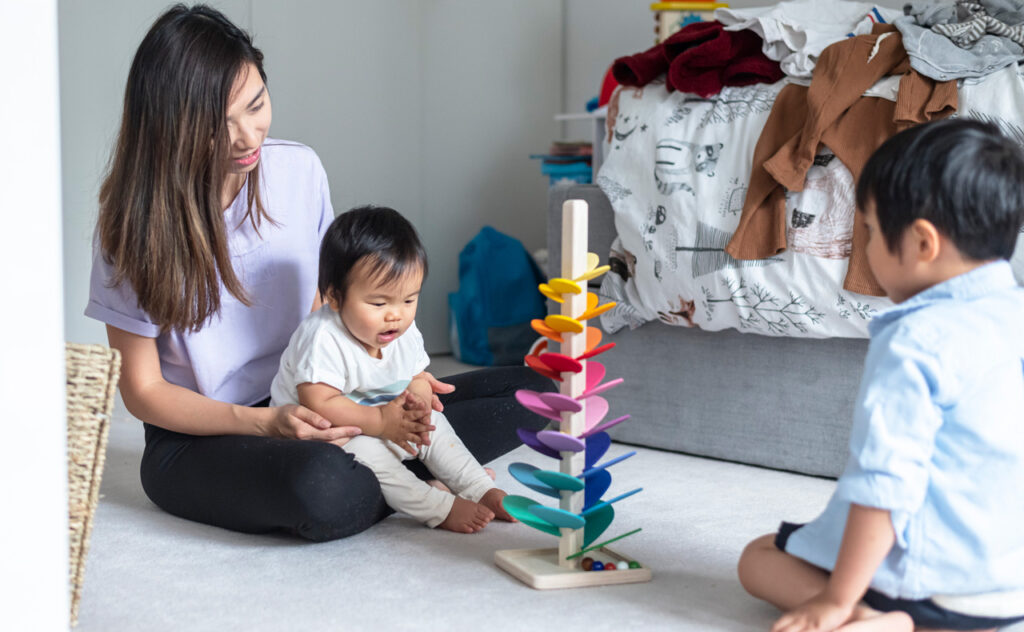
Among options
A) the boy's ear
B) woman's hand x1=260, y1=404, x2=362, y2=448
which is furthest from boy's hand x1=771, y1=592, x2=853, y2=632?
woman's hand x1=260, y1=404, x2=362, y2=448

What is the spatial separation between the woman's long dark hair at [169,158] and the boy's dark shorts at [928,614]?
0.94 metres

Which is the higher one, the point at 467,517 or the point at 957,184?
the point at 957,184

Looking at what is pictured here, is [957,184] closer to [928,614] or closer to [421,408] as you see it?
[928,614]

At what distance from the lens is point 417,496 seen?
1.42m

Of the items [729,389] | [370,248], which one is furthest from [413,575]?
[729,389]

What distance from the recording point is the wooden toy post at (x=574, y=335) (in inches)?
46.6

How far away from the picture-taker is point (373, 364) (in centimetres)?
145

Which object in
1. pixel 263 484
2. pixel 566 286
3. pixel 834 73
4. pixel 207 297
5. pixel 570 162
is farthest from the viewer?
pixel 570 162

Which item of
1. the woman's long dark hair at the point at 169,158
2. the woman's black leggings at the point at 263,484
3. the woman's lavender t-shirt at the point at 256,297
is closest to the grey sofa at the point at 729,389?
the woman's black leggings at the point at 263,484

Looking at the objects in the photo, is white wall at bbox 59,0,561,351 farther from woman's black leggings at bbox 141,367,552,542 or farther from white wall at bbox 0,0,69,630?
white wall at bbox 0,0,69,630

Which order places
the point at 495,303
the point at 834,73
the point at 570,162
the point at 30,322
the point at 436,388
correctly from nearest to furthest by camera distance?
1. the point at 30,322
2. the point at 436,388
3. the point at 834,73
4. the point at 570,162
5. the point at 495,303

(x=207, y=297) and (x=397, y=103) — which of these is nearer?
(x=207, y=297)

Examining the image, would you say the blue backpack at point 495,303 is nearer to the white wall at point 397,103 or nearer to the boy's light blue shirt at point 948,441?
the white wall at point 397,103

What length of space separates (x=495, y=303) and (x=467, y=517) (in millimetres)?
1689
